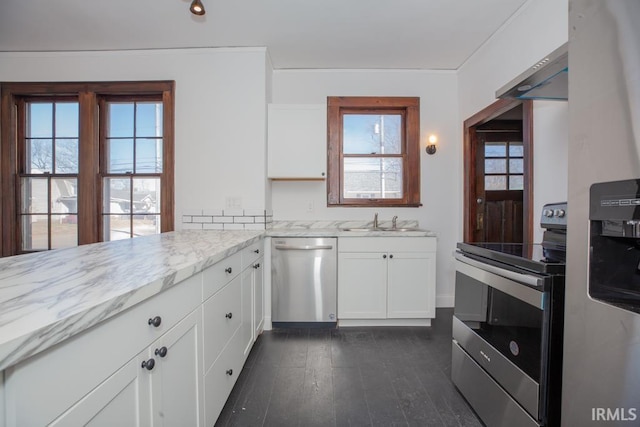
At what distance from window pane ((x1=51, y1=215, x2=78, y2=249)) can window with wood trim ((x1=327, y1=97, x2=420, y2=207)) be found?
2624mm

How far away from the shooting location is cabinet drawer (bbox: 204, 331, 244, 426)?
1291 mm

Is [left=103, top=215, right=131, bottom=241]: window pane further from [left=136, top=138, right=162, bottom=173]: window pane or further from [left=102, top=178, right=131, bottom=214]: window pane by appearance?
[left=136, top=138, right=162, bottom=173]: window pane

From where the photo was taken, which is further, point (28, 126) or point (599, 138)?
point (28, 126)

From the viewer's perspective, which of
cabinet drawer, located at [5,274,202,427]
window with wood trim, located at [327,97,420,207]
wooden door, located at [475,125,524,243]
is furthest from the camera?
wooden door, located at [475,125,524,243]

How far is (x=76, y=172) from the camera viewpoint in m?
2.86

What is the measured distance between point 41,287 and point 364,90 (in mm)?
3131

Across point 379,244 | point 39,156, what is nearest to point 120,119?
point 39,156

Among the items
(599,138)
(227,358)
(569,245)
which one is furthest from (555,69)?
(227,358)

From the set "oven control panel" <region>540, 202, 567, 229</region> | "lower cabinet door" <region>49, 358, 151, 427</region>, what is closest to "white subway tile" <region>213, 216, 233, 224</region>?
"lower cabinet door" <region>49, 358, 151, 427</region>

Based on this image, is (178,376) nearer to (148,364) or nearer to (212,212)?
(148,364)

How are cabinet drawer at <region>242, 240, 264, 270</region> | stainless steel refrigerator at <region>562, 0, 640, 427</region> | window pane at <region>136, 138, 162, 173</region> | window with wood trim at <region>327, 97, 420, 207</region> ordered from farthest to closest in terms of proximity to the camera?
window with wood trim at <region>327, 97, 420, 207</region>, window pane at <region>136, 138, 162, 173</region>, cabinet drawer at <region>242, 240, 264, 270</region>, stainless steel refrigerator at <region>562, 0, 640, 427</region>

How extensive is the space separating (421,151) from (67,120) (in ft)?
12.3

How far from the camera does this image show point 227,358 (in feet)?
5.10

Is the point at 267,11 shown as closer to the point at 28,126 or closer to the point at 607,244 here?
the point at 607,244
